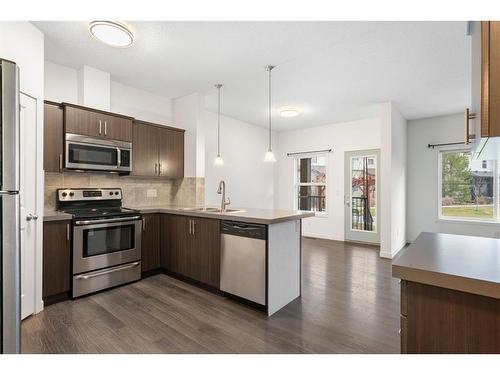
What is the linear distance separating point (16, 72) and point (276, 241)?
83.5 inches

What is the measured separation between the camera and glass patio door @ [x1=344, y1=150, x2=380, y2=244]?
17.6 ft

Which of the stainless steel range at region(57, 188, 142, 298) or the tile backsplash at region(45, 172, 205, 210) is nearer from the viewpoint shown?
the stainless steel range at region(57, 188, 142, 298)

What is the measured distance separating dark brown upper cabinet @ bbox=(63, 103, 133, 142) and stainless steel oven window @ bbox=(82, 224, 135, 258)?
1122 mm

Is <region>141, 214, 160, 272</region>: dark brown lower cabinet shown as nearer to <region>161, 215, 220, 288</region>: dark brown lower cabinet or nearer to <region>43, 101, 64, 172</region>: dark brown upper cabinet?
<region>161, 215, 220, 288</region>: dark brown lower cabinet

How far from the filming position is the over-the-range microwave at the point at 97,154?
2844mm

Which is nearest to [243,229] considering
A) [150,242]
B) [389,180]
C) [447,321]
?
[150,242]

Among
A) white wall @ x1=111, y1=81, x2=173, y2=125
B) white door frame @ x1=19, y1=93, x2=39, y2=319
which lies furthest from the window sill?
white door frame @ x1=19, y1=93, x2=39, y2=319

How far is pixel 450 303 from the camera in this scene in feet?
3.20

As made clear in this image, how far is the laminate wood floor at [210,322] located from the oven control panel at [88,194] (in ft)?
3.82

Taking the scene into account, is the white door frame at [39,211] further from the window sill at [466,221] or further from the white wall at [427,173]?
the window sill at [466,221]

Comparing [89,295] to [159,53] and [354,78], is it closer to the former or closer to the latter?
[159,53]

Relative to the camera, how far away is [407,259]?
1125 millimetres

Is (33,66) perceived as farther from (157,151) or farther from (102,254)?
(102,254)
